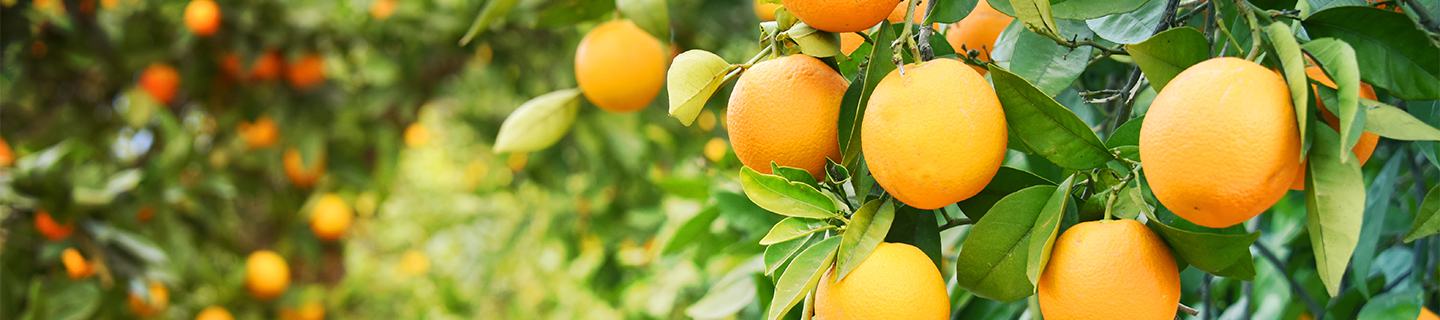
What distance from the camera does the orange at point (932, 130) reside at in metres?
0.37

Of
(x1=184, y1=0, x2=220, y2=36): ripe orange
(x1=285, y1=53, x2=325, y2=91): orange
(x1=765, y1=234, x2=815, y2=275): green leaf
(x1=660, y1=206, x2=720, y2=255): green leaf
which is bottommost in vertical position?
(x1=285, y1=53, x2=325, y2=91): orange

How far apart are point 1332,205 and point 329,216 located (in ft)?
6.15

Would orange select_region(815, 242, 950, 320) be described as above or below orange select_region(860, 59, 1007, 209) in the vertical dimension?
below

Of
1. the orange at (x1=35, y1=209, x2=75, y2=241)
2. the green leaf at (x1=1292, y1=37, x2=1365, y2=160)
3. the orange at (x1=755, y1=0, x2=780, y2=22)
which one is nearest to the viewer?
the green leaf at (x1=1292, y1=37, x2=1365, y2=160)

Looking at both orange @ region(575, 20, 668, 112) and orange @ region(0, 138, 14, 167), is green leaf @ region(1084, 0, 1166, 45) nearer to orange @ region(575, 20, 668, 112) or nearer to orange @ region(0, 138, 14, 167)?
orange @ region(575, 20, 668, 112)

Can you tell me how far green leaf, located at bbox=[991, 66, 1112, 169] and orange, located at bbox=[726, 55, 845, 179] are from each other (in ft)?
0.22

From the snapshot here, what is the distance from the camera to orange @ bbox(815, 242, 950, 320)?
15.2 inches

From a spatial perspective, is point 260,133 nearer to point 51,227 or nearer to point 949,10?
point 51,227

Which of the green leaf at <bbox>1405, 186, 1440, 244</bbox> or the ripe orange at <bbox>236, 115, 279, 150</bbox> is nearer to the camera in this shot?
the green leaf at <bbox>1405, 186, 1440, 244</bbox>

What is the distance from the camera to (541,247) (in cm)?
208

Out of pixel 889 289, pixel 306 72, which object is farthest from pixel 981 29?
pixel 306 72

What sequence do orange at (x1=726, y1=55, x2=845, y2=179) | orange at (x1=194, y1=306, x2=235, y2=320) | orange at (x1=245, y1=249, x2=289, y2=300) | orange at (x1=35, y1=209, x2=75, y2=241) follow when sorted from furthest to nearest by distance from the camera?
1. orange at (x1=245, y1=249, x2=289, y2=300)
2. orange at (x1=194, y1=306, x2=235, y2=320)
3. orange at (x1=35, y1=209, x2=75, y2=241)
4. orange at (x1=726, y1=55, x2=845, y2=179)

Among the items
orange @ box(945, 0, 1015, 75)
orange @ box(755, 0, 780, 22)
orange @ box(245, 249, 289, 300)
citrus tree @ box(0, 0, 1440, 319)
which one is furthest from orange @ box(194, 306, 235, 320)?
orange @ box(945, 0, 1015, 75)

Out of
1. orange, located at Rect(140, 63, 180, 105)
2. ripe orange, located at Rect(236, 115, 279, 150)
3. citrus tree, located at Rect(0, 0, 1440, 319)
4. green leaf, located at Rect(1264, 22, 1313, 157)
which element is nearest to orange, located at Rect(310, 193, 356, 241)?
citrus tree, located at Rect(0, 0, 1440, 319)
